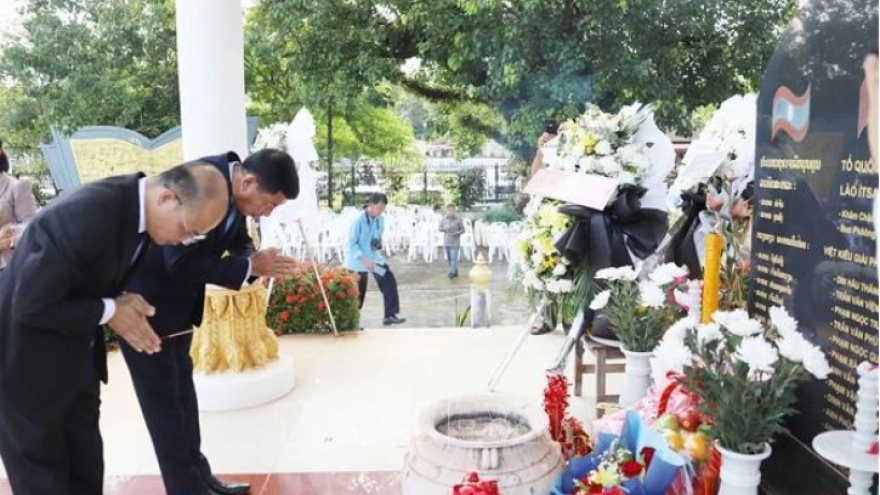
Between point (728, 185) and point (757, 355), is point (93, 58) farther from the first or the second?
point (757, 355)

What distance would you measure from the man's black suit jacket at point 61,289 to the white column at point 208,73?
1810mm

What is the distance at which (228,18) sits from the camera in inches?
148

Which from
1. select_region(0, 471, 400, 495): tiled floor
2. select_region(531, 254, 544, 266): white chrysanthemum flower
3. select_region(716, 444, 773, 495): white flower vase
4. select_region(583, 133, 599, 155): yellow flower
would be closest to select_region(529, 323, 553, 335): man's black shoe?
select_region(531, 254, 544, 266): white chrysanthemum flower

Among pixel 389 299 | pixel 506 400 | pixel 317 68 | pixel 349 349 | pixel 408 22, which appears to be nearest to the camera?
pixel 506 400

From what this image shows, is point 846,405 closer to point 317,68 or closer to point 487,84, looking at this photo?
point 487,84

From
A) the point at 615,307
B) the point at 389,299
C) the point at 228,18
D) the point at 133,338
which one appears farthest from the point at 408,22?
the point at 133,338

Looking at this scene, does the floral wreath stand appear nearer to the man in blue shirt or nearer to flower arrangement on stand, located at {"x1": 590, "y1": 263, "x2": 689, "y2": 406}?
flower arrangement on stand, located at {"x1": 590, "y1": 263, "x2": 689, "y2": 406}

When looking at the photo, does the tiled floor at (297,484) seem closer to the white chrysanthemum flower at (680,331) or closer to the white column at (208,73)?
the white chrysanthemum flower at (680,331)

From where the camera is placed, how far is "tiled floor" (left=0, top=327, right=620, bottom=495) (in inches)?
118

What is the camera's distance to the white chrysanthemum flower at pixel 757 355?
166 cm

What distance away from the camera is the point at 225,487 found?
2.78 metres

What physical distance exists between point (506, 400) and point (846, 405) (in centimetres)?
113

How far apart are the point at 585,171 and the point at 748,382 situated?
1.74 metres

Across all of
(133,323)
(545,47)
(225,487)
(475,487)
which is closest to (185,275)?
(133,323)
